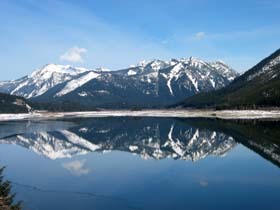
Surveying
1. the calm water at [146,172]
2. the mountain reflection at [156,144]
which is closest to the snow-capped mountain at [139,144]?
the mountain reflection at [156,144]

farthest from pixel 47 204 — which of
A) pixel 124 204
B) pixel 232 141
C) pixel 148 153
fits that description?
pixel 232 141

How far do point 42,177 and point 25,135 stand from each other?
63792mm

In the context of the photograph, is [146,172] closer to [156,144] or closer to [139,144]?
[139,144]

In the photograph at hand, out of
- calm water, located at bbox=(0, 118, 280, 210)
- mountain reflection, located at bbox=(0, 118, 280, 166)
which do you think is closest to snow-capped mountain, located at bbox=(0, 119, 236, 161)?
mountain reflection, located at bbox=(0, 118, 280, 166)

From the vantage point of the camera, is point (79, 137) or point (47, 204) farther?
point (79, 137)

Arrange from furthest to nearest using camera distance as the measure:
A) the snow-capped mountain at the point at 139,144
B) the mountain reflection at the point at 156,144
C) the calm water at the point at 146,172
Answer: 1. the snow-capped mountain at the point at 139,144
2. the mountain reflection at the point at 156,144
3. the calm water at the point at 146,172

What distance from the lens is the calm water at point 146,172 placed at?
40688 mm

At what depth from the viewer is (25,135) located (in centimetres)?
11575

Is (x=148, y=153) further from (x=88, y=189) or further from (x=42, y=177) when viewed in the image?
(x=88, y=189)

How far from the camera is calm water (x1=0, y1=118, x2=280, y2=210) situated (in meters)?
40.7

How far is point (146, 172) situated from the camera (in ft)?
190

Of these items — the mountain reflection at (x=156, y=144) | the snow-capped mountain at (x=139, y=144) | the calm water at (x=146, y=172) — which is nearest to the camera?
the calm water at (x=146, y=172)

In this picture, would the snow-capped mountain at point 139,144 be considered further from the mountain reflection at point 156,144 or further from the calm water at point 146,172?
the calm water at point 146,172

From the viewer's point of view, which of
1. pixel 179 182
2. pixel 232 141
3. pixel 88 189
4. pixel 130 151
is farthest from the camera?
pixel 232 141
